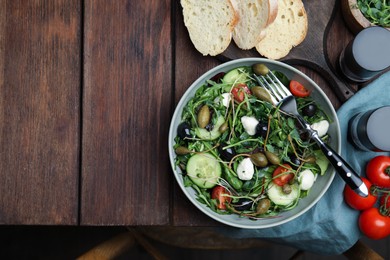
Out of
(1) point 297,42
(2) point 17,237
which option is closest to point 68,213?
(1) point 297,42

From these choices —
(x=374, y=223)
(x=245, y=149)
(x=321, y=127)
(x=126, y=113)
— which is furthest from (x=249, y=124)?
(x=374, y=223)

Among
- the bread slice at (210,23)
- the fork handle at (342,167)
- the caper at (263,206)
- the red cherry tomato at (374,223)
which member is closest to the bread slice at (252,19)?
the bread slice at (210,23)

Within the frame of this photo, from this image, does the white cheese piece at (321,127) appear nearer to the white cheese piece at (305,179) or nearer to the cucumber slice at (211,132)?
the white cheese piece at (305,179)

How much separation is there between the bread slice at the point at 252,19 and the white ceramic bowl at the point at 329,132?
68 mm

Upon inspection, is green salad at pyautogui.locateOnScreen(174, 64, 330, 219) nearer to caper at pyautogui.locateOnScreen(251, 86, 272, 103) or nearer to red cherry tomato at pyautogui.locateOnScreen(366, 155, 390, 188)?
caper at pyautogui.locateOnScreen(251, 86, 272, 103)

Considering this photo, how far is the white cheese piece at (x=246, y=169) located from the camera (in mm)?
1225

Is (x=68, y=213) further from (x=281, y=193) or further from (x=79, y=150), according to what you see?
(x=281, y=193)

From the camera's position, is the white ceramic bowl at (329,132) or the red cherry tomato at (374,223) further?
the red cherry tomato at (374,223)

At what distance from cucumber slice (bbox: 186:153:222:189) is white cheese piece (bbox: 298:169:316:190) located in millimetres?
176

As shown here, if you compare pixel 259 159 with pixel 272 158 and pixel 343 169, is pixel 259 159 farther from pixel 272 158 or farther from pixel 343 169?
pixel 343 169

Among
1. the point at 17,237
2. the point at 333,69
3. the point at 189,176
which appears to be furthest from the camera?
the point at 17,237

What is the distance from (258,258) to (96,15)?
1158 mm

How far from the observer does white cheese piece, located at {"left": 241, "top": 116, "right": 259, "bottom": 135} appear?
1.25m

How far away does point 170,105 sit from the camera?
1298 mm
